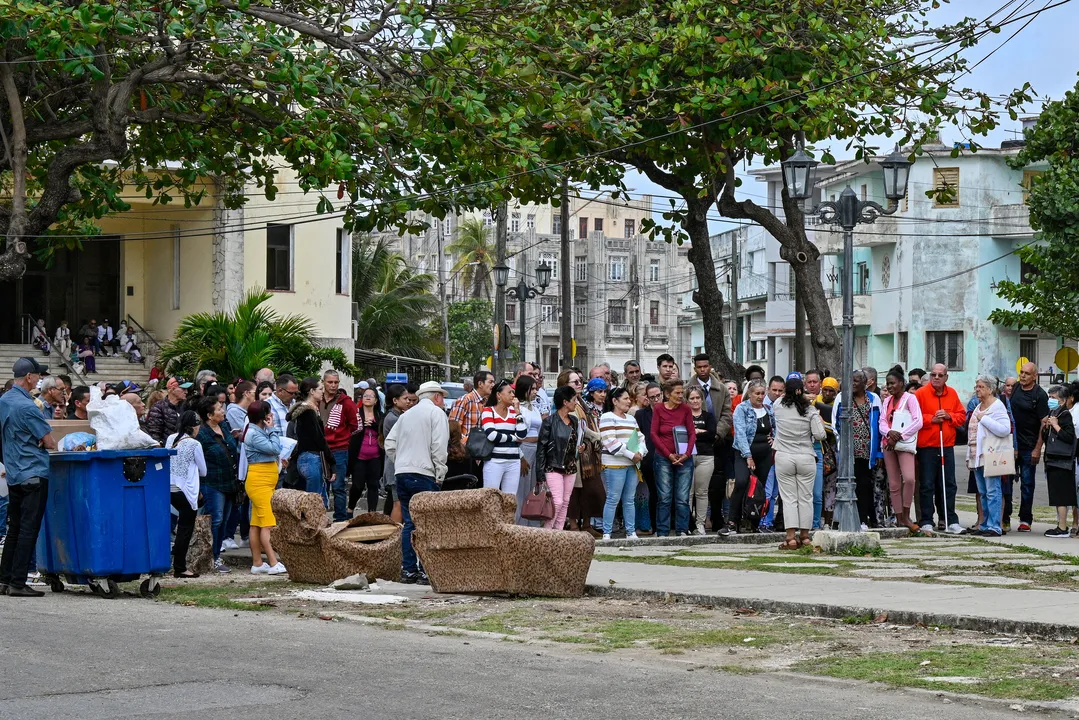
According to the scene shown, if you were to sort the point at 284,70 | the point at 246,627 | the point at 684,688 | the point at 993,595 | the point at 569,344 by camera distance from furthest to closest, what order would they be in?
the point at 569,344 → the point at 284,70 → the point at 993,595 → the point at 246,627 → the point at 684,688

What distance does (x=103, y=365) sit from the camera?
3656cm

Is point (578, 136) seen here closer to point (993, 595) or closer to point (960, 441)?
point (960, 441)

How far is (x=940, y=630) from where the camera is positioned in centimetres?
1055

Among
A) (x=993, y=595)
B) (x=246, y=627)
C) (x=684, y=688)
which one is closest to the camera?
(x=684, y=688)

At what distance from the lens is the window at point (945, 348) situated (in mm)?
58312

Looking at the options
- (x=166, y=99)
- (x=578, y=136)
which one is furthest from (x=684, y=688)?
(x=166, y=99)

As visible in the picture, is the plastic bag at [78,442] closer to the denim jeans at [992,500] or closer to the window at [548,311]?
the denim jeans at [992,500]

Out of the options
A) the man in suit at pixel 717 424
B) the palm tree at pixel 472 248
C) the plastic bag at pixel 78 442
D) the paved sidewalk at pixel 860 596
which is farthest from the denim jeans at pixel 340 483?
the palm tree at pixel 472 248

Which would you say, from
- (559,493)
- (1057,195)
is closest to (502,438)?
(559,493)

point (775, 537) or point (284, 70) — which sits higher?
point (284, 70)

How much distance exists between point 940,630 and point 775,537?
23.7 feet

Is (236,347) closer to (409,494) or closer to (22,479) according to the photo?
(409,494)

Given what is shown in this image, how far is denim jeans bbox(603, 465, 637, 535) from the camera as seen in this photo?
17047 mm

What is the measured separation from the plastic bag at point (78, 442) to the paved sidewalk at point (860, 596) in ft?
14.2
